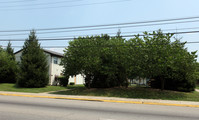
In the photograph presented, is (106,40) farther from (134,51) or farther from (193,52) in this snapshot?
(193,52)

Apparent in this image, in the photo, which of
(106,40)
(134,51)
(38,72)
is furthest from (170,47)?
(38,72)

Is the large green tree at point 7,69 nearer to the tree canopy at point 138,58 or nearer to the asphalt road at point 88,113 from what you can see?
the tree canopy at point 138,58

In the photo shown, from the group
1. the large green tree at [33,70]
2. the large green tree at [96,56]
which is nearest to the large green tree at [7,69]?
the large green tree at [33,70]

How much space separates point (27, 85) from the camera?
24.1 metres

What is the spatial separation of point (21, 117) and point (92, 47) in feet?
43.6

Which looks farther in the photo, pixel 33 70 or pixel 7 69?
pixel 7 69

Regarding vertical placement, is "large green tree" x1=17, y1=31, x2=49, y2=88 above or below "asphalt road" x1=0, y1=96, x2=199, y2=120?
above

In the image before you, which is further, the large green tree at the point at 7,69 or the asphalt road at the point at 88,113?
the large green tree at the point at 7,69

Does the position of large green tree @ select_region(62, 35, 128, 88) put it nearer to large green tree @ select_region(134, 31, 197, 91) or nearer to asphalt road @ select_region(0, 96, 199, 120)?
large green tree @ select_region(134, 31, 197, 91)

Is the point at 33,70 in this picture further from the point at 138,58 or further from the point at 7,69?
the point at 138,58

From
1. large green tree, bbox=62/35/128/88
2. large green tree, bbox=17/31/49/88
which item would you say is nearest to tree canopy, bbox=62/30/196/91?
large green tree, bbox=62/35/128/88

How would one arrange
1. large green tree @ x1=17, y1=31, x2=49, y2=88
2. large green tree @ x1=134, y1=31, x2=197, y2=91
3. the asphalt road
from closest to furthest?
the asphalt road → large green tree @ x1=134, y1=31, x2=197, y2=91 → large green tree @ x1=17, y1=31, x2=49, y2=88

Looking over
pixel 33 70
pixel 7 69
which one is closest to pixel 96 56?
pixel 33 70

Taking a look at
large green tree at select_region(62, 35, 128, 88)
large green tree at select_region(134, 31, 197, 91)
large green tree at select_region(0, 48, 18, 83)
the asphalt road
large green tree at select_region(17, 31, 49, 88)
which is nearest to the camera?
the asphalt road
